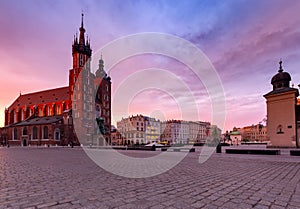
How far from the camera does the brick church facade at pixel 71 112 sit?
2518 inches

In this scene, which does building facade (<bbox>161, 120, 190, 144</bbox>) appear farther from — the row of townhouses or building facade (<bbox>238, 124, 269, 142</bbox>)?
building facade (<bbox>238, 124, 269, 142</bbox>)

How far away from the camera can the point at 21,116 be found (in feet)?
268

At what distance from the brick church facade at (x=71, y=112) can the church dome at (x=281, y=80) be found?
49993 millimetres

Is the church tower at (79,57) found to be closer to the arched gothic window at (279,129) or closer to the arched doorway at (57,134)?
the arched doorway at (57,134)

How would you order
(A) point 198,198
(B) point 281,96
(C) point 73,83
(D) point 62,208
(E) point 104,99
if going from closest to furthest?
1. (D) point 62,208
2. (A) point 198,198
3. (B) point 281,96
4. (C) point 73,83
5. (E) point 104,99

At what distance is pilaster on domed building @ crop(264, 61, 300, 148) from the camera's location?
31.6 meters

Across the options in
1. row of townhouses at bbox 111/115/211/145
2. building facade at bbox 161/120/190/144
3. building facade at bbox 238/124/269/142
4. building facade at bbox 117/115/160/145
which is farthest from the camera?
building facade at bbox 238/124/269/142

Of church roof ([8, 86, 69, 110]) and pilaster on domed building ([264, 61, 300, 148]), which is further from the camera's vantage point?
church roof ([8, 86, 69, 110])

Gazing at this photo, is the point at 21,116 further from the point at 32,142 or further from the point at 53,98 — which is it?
the point at 32,142

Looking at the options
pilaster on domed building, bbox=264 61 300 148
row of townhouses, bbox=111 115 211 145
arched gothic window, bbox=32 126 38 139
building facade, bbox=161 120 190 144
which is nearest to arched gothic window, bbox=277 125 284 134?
pilaster on domed building, bbox=264 61 300 148

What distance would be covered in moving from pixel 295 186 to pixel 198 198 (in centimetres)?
347

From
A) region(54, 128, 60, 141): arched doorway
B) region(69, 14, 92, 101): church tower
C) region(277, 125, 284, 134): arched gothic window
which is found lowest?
region(54, 128, 60, 141): arched doorway

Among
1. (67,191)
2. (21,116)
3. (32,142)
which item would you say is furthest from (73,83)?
(67,191)

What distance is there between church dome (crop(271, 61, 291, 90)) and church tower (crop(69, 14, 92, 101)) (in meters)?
55.5
